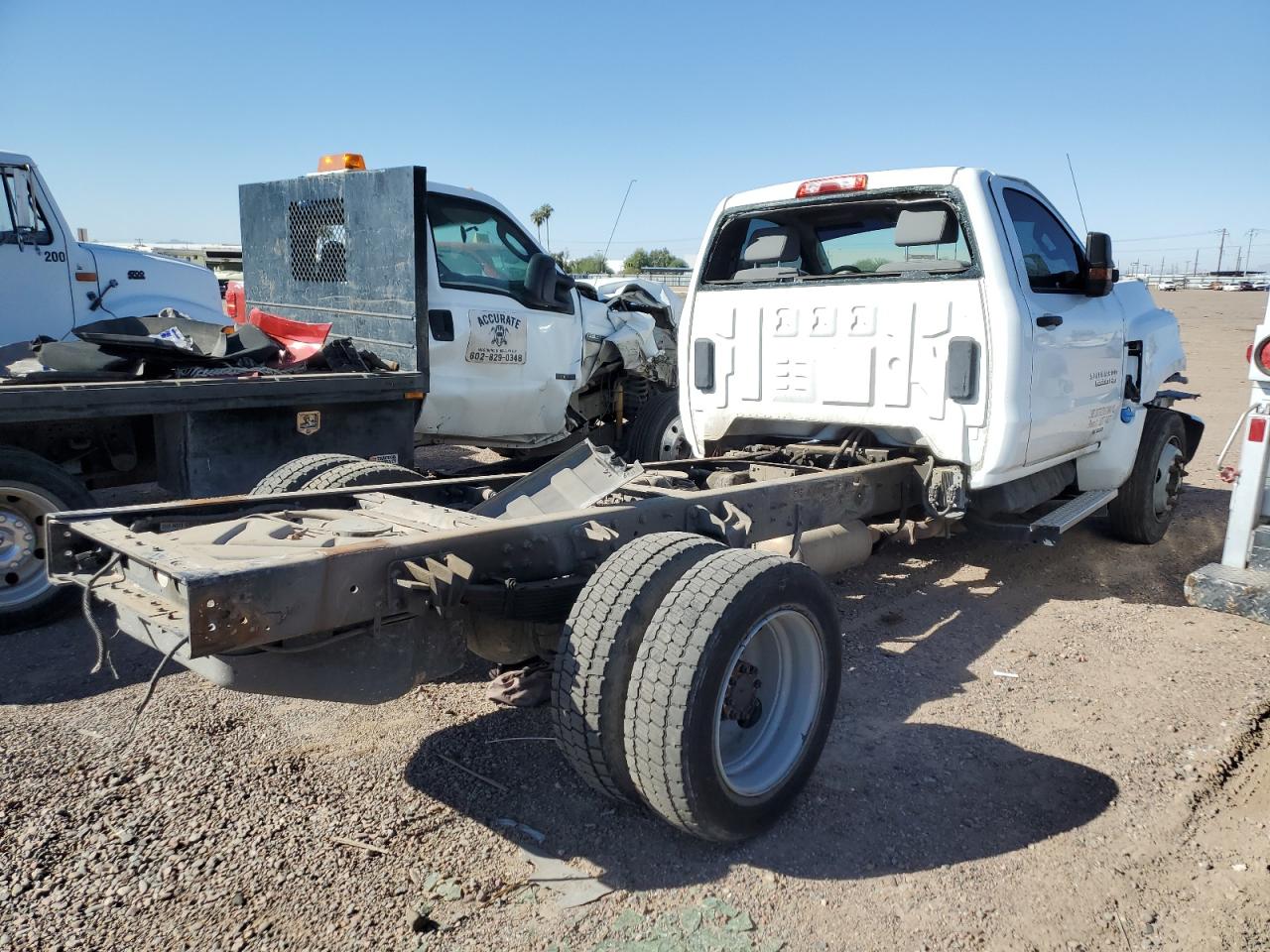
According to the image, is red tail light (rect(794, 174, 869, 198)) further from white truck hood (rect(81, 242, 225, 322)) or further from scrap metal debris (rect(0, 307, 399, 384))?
white truck hood (rect(81, 242, 225, 322))

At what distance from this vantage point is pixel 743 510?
383cm

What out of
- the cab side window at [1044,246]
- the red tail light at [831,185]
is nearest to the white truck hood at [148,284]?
the red tail light at [831,185]

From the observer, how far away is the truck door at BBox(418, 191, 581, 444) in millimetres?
6414

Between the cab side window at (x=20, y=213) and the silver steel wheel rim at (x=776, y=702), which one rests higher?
the cab side window at (x=20, y=213)

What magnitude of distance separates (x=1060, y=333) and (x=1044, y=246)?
0.66 metres

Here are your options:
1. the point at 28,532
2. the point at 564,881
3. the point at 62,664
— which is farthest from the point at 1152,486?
the point at 28,532

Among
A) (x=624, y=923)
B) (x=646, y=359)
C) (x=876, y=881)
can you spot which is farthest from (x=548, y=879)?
(x=646, y=359)

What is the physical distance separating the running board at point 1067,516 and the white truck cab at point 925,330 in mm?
126

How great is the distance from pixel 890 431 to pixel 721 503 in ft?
5.38

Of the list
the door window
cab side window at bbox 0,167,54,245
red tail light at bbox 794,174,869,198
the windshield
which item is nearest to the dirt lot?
the windshield

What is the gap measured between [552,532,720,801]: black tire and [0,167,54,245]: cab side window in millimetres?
6671

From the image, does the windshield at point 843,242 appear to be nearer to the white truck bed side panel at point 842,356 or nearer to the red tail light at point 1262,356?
the white truck bed side panel at point 842,356

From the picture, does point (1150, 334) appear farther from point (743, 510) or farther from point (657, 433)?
point (743, 510)

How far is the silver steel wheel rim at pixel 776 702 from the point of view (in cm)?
305
